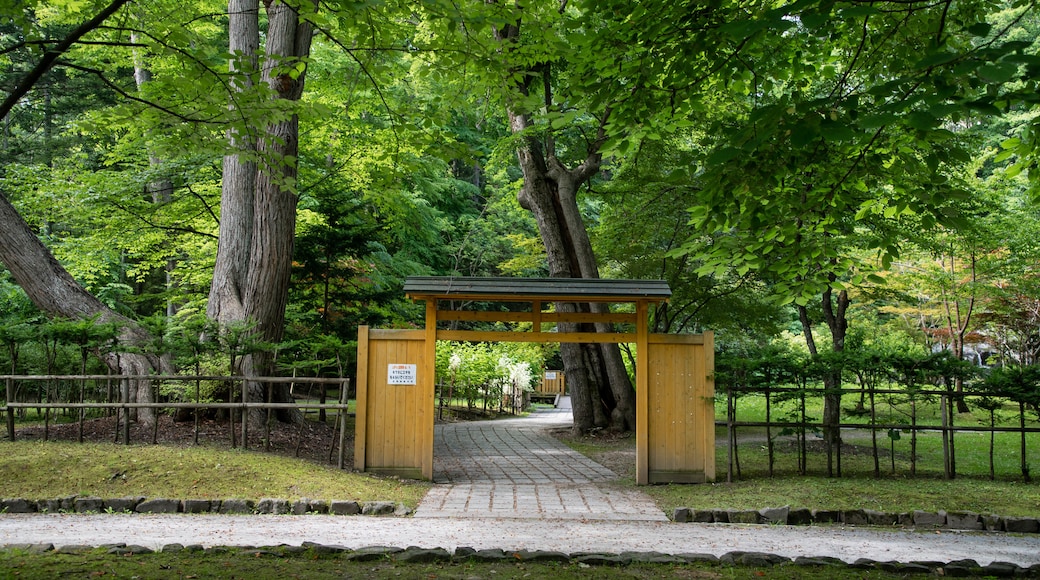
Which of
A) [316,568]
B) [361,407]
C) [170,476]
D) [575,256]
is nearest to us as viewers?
[316,568]

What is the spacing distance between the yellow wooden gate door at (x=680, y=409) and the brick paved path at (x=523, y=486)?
2.50ft

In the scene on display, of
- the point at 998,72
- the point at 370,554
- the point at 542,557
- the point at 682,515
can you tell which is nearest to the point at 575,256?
the point at 682,515

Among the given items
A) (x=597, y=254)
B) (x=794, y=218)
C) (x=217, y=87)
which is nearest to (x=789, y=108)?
(x=794, y=218)

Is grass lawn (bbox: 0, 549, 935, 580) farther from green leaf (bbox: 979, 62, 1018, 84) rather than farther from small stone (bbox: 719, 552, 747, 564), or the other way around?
green leaf (bbox: 979, 62, 1018, 84)

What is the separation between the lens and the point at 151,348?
945 cm

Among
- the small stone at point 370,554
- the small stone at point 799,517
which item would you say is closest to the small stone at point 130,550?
the small stone at point 370,554

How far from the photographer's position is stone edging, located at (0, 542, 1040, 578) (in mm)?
4641

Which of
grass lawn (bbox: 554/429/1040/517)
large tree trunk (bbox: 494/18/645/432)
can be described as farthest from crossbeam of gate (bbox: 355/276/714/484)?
large tree trunk (bbox: 494/18/645/432)

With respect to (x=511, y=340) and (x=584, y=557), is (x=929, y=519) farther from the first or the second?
(x=511, y=340)

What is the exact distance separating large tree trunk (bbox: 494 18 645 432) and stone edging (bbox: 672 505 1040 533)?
7.70 m

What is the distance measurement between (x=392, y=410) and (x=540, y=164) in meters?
7.30

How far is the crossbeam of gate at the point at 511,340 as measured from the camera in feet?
29.2

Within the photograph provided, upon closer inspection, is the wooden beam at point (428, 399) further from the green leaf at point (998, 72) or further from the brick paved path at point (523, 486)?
the green leaf at point (998, 72)

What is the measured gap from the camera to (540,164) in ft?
48.1
